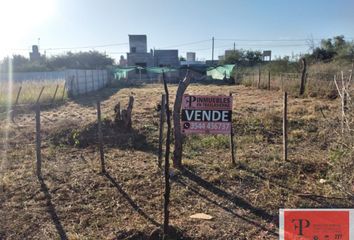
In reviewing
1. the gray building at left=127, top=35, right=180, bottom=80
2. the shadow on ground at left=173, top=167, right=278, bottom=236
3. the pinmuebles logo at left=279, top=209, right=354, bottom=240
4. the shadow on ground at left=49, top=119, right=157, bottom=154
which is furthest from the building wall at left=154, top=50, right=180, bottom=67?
the pinmuebles logo at left=279, top=209, right=354, bottom=240

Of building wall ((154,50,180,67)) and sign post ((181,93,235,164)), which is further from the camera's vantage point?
building wall ((154,50,180,67))

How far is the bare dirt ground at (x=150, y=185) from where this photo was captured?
Result: 3.54 m

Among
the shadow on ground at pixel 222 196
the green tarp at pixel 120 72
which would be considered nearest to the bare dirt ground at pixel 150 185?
the shadow on ground at pixel 222 196

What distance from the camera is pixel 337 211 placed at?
378 cm

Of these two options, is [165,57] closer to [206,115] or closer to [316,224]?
[206,115]

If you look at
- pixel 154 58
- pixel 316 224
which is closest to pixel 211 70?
pixel 154 58

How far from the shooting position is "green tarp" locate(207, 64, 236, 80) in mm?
28072

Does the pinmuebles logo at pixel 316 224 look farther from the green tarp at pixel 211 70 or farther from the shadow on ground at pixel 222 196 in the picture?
→ the green tarp at pixel 211 70

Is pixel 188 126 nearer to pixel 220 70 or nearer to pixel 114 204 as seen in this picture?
pixel 114 204

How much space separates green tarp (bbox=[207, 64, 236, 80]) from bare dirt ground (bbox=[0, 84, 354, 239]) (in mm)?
21038

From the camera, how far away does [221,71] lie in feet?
96.6

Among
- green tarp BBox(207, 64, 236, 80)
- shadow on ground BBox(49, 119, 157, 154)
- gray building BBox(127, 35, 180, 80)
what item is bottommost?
shadow on ground BBox(49, 119, 157, 154)

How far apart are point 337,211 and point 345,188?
0.96ft

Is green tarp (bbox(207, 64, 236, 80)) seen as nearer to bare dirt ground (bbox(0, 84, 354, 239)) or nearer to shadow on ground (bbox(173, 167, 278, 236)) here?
bare dirt ground (bbox(0, 84, 354, 239))
